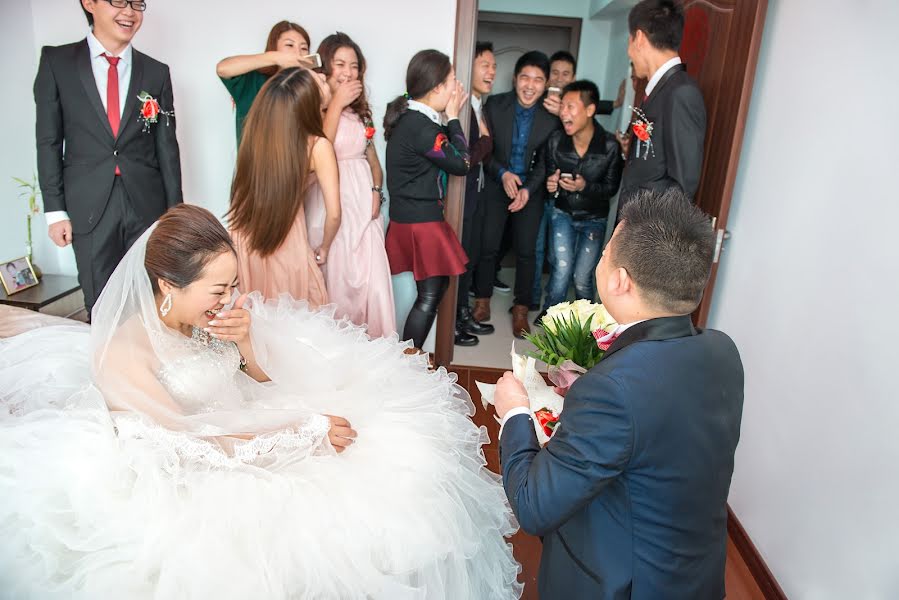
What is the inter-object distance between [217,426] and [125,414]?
192 mm

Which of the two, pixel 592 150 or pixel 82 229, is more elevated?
pixel 592 150

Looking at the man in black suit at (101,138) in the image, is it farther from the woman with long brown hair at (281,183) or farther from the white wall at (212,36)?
the woman with long brown hair at (281,183)

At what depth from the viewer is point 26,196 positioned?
10.3 ft

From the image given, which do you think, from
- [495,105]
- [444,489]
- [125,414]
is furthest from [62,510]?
[495,105]

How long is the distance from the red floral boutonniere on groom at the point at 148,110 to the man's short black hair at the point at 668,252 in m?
2.21

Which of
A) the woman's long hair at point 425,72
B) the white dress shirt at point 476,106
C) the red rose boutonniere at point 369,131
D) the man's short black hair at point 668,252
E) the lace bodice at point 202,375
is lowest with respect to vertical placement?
the lace bodice at point 202,375

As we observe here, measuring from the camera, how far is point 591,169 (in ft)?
12.0

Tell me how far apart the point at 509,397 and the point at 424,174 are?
1.83m

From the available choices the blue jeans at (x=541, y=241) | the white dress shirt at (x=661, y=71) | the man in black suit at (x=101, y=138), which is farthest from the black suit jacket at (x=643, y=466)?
the blue jeans at (x=541, y=241)

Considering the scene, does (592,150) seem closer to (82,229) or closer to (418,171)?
(418,171)

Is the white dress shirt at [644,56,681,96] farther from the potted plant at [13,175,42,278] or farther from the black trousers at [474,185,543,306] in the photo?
the potted plant at [13,175,42,278]

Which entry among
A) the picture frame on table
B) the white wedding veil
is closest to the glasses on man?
the picture frame on table

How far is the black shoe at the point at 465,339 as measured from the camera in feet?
12.9

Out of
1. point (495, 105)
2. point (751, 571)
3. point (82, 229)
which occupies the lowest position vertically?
point (751, 571)
